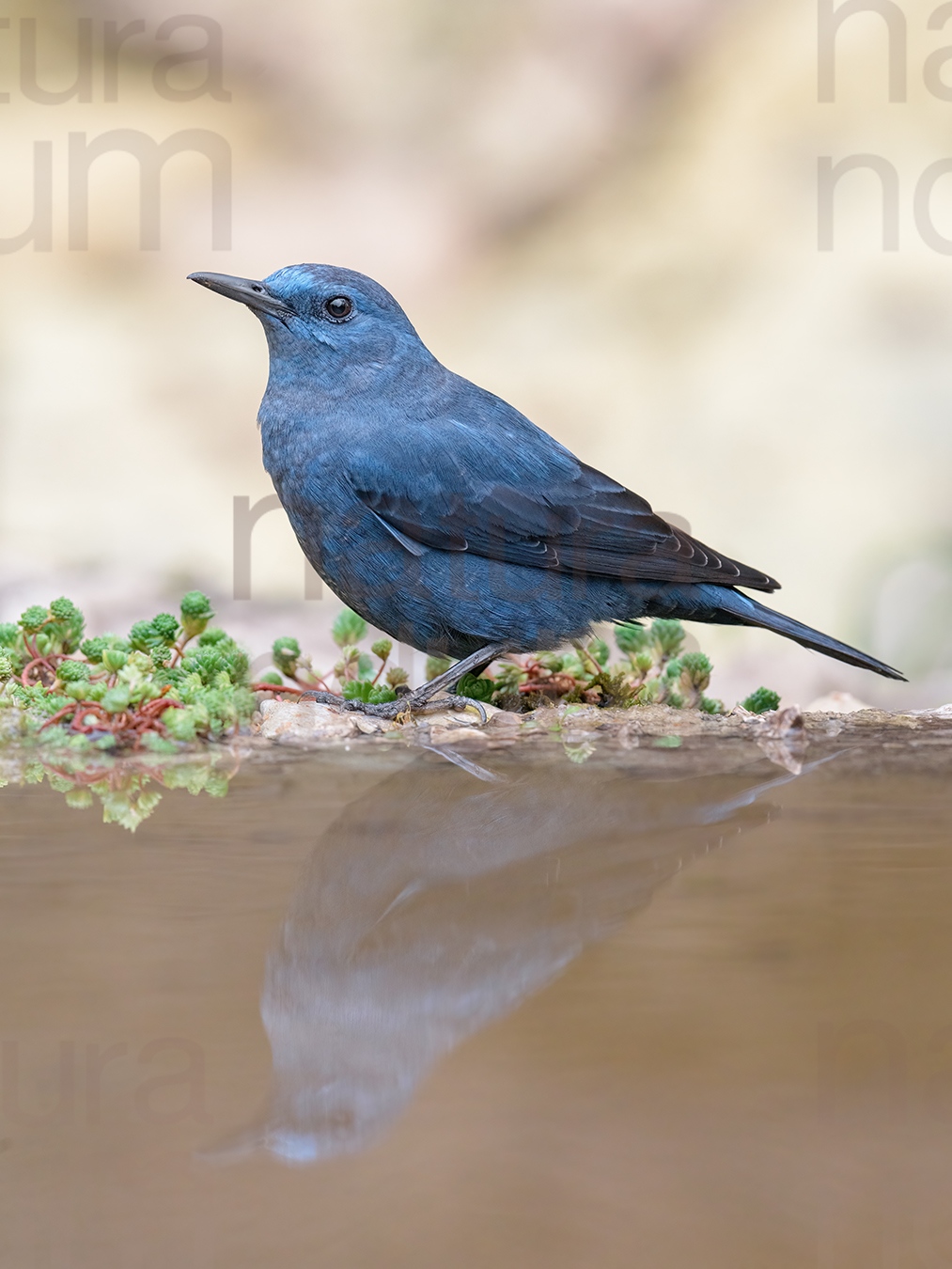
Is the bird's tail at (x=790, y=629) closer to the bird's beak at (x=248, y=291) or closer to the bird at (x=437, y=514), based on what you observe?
the bird at (x=437, y=514)

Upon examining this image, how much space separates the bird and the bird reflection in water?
857 millimetres

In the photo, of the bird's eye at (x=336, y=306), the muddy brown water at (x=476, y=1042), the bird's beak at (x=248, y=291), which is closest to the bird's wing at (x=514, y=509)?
the bird's eye at (x=336, y=306)

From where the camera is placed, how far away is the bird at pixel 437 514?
13.3 feet

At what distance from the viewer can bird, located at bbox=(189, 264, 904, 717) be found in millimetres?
4043

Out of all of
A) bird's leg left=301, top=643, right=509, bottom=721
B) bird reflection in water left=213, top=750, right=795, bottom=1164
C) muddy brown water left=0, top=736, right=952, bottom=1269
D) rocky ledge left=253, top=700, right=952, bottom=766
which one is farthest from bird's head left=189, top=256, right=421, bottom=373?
muddy brown water left=0, top=736, right=952, bottom=1269

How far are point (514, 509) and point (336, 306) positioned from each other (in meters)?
0.84

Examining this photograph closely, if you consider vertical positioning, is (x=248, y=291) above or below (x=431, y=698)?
above

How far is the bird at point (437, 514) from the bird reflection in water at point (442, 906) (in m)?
0.86

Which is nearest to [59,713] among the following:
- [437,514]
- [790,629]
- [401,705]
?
[401,705]

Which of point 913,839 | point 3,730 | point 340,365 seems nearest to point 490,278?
point 340,365

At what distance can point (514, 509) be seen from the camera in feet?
13.6

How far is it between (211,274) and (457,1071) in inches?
122

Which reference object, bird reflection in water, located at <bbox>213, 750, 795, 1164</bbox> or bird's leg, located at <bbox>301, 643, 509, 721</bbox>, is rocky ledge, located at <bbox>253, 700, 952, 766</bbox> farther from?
bird reflection in water, located at <bbox>213, 750, 795, 1164</bbox>

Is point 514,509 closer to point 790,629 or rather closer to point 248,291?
point 790,629
